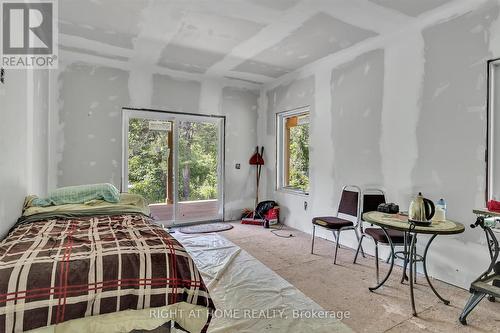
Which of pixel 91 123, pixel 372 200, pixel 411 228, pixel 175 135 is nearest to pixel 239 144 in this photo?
pixel 175 135

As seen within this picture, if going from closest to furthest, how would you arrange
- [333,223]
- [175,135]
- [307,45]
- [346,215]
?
[333,223], [307,45], [346,215], [175,135]

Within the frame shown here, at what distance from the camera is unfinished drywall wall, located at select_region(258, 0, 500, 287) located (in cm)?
252

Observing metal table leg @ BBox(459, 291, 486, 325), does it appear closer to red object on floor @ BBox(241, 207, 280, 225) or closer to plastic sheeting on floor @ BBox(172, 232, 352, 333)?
plastic sheeting on floor @ BBox(172, 232, 352, 333)

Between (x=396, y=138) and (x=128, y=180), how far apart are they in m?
3.89

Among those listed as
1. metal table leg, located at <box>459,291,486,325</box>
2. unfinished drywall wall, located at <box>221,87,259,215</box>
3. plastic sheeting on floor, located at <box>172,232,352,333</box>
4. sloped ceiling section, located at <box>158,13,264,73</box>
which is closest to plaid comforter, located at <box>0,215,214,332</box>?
plastic sheeting on floor, located at <box>172,232,352,333</box>

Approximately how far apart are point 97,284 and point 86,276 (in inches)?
2.5

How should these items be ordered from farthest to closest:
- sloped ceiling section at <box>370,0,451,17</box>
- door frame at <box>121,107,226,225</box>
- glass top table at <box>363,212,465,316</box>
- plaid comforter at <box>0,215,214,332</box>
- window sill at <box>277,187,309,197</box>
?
window sill at <box>277,187,309,197</box> → door frame at <box>121,107,226,225</box> → sloped ceiling section at <box>370,0,451,17</box> → glass top table at <box>363,212,465,316</box> → plaid comforter at <box>0,215,214,332</box>

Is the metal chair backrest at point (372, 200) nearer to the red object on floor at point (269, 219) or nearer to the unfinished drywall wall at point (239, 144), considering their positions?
the red object on floor at point (269, 219)

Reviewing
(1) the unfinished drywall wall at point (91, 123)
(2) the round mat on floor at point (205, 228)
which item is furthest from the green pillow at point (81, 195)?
(2) the round mat on floor at point (205, 228)

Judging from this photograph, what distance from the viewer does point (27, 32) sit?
2.58 meters

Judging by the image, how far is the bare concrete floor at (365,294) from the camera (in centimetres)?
198

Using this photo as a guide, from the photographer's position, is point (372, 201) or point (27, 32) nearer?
point (27, 32)

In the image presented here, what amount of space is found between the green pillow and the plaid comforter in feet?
2.78

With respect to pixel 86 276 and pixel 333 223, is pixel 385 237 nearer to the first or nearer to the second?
pixel 333 223
